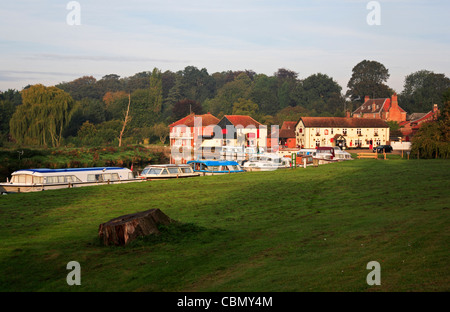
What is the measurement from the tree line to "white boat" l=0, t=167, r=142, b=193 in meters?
30.6

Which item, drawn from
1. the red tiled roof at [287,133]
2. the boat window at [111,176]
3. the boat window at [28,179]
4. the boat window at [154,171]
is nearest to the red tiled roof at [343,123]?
the red tiled roof at [287,133]

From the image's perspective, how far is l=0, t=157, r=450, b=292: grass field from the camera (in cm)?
1172

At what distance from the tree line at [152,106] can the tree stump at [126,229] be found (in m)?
56.7

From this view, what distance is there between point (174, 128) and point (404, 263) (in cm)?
10287

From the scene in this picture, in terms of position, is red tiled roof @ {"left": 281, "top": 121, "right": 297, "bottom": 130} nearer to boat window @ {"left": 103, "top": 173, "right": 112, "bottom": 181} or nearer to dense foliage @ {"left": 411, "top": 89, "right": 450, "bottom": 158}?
dense foliage @ {"left": 411, "top": 89, "right": 450, "bottom": 158}

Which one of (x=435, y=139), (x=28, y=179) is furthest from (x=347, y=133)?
(x=28, y=179)

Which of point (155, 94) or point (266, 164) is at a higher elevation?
point (155, 94)

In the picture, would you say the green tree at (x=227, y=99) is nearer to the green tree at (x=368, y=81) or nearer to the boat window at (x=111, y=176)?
the green tree at (x=368, y=81)

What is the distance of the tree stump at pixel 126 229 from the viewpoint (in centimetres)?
1570

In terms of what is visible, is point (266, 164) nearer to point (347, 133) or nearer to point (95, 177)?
point (95, 177)

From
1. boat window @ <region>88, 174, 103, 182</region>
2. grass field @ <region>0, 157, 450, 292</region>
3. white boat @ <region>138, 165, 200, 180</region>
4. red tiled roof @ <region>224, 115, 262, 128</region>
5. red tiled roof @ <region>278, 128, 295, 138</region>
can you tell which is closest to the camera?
grass field @ <region>0, 157, 450, 292</region>

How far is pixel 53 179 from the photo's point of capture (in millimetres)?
38062

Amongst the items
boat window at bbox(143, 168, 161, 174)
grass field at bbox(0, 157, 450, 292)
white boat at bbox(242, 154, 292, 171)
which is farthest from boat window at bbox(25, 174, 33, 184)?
white boat at bbox(242, 154, 292, 171)

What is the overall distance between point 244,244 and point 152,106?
140 meters
